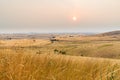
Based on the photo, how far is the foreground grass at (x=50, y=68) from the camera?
159 inches

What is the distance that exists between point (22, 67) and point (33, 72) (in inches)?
8.3

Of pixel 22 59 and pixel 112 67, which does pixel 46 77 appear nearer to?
pixel 22 59

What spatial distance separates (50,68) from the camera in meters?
4.48

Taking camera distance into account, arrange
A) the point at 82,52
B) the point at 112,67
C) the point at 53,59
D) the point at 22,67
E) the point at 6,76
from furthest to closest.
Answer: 1. the point at 82,52
2. the point at 53,59
3. the point at 112,67
4. the point at 22,67
5. the point at 6,76

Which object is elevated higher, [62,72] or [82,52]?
[62,72]

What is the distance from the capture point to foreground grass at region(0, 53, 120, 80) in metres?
4.05

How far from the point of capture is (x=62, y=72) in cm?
436

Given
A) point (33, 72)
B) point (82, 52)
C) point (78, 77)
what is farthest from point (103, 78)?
point (82, 52)

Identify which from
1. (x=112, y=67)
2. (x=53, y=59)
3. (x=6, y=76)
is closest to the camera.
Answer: (x=6, y=76)

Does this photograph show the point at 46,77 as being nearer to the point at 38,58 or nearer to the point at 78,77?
the point at 78,77

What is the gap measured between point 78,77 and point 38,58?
0.94 meters

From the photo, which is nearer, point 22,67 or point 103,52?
point 22,67

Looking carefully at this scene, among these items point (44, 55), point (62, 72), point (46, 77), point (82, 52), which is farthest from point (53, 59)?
point (82, 52)

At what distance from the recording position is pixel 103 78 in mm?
4043
